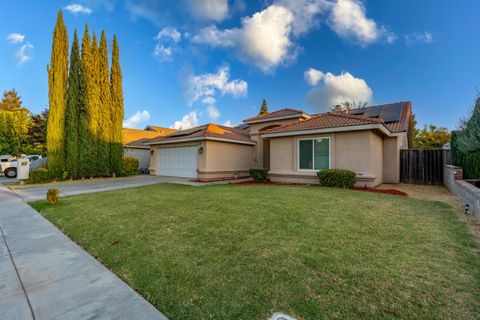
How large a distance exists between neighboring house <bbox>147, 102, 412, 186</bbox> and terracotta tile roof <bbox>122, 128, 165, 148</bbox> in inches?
243

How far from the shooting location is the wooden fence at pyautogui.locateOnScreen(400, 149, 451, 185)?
12.4m

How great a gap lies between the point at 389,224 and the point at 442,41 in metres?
15.8

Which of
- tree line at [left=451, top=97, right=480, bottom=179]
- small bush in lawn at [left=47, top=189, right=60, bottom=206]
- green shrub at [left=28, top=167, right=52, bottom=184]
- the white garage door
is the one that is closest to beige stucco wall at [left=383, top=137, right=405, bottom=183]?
tree line at [left=451, top=97, right=480, bottom=179]

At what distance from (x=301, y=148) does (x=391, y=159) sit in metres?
5.73

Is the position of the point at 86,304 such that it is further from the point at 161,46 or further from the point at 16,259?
the point at 161,46

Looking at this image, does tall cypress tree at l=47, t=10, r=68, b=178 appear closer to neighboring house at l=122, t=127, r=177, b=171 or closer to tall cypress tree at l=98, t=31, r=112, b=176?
tall cypress tree at l=98, t=31, r=112, b=176

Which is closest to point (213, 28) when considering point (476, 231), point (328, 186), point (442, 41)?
point (328, 186)

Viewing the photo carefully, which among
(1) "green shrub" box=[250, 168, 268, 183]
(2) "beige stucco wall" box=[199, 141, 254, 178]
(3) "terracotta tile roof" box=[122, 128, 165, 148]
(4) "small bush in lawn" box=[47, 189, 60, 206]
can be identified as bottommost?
(4) "small bush in lawn" box=[47, 189, 60, 206]

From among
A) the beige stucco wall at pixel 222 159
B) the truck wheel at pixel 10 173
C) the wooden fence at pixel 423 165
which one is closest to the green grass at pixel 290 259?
the wooden fence at pixel 423 165

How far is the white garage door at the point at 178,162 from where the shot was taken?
16237 mm

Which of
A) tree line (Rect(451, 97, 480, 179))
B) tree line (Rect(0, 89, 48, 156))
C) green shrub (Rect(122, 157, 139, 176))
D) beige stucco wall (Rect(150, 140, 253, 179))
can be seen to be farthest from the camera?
tree line (Rect(0, 89, 48, 156))

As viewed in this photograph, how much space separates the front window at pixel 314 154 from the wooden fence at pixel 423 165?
18.3ft

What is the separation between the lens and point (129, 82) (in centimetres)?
1908

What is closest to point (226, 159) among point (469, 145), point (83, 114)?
point (83, 114)
